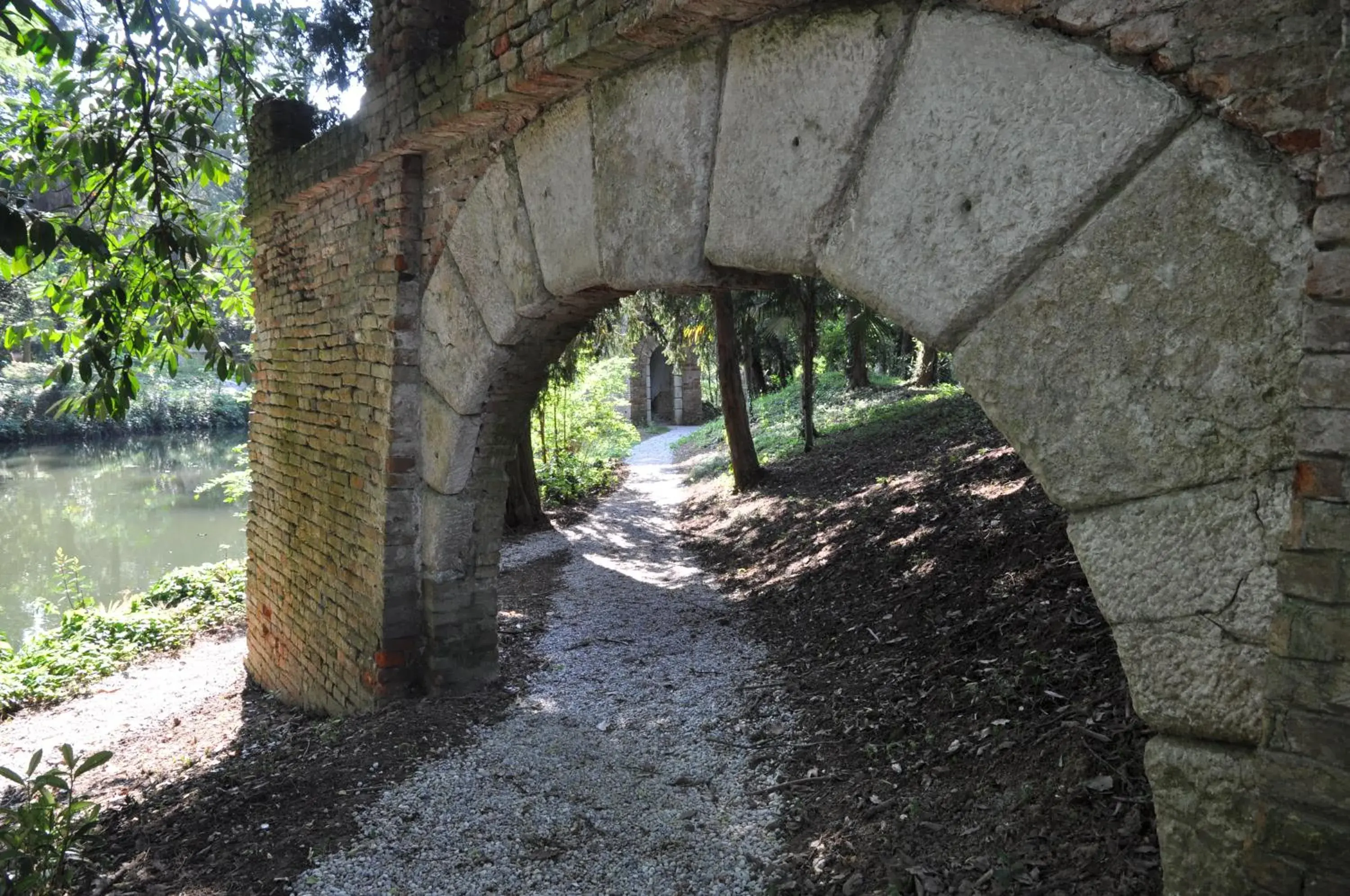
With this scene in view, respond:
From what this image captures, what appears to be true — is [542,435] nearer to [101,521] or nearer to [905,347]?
[905,347]

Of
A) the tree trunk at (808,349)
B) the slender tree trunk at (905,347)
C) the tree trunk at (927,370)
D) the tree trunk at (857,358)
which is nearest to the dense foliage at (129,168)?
the tree trunk at (808,349)

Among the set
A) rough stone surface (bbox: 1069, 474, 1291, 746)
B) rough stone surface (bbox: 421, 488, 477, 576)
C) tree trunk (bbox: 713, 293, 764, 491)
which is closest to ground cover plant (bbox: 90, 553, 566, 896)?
rough stone surface (bbox: 421, 488, 477, 576)

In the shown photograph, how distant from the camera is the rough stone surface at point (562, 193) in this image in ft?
9.61

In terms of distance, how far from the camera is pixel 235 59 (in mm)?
4883

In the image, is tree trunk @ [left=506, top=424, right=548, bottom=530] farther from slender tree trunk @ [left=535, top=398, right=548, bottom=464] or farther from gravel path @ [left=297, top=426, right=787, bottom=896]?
gravel path @ [left=297, top=426, right=787, bottom=896]

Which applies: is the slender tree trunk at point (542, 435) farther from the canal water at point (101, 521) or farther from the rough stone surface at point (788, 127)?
the rough stone surface at point (788, 127)

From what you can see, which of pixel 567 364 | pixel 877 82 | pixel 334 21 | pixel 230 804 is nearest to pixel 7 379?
pixel 567 364

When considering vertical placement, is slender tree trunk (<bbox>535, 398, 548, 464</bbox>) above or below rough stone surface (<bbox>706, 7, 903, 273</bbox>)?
below

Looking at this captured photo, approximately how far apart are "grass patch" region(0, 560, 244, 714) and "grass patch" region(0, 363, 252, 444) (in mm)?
12610

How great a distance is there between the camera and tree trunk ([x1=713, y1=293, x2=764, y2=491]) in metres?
9.86

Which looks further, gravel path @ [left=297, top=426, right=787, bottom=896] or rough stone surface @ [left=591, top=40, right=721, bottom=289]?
gravel path @ [left=297, top=426, right=787, bottom=896]

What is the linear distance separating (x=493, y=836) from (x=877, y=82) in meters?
2.66

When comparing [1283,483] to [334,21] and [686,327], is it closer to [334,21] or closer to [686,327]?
[334,21]

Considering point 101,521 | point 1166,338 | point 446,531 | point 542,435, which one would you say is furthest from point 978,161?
point 101,521
